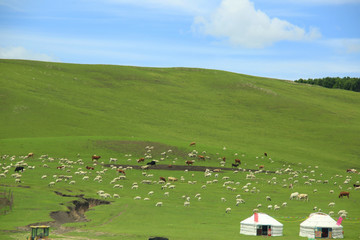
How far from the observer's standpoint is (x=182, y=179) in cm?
7644

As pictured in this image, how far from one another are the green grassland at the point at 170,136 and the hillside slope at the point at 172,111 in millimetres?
312

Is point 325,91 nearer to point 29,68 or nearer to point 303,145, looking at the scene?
point 303,145

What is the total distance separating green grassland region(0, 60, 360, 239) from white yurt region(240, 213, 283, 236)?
1445 millimetres

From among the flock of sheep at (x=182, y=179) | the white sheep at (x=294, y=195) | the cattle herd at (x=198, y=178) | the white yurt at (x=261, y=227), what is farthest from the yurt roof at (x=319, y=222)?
the white sheep at (x=294, y=195)

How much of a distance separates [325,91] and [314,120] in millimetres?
51790

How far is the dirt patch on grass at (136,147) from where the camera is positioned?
93.8m

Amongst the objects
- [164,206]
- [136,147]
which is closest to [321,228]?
[164,206]

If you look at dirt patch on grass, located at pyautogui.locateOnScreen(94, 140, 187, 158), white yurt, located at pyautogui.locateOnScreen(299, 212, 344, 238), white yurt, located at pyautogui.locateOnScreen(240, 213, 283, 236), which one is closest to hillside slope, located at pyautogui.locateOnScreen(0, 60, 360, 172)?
dirt patch on grass, located at pyautogui.locateOnScreen(94, 140, 187, 158)

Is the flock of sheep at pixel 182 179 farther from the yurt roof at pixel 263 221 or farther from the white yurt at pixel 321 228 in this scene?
the white yurt at pixel 321 228

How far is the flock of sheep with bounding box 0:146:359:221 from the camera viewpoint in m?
65.0

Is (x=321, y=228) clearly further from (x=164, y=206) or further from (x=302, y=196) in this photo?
(x=302, y=196)

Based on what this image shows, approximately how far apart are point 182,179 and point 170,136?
120ft

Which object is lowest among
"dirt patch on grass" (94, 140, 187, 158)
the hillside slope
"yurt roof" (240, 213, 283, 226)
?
"yurt roof" (240, 213, 283, 226)

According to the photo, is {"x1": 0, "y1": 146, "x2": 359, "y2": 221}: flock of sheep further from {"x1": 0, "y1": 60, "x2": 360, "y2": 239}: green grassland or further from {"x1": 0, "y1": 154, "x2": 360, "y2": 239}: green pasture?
{"x1": 0, "y1": 60, "x2": 360, "y2": 239}: green grassland
